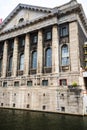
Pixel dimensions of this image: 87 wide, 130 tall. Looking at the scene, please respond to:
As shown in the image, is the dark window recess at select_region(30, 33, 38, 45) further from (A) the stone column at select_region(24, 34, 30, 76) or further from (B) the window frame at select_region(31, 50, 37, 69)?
(B) the window frame at select_region(31, 50, 37, 69)

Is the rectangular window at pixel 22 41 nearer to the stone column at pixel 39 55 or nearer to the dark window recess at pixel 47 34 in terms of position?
the stone column at pixel 39 55

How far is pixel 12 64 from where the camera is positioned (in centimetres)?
3434

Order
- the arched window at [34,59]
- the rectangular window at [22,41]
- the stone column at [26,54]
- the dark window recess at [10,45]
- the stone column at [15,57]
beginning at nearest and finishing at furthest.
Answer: the stone column at [26,54], the arched window at [34,59], the stone column at [15,57], the rectangular window at [22,41], the dark window recess at [10,45]

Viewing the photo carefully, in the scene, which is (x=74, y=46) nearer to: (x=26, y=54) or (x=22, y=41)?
(x=26, y=54)

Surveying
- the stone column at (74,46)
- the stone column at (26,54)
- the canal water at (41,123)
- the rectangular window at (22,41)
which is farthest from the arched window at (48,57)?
the canal water at (41,123)

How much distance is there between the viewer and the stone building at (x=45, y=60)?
25.2 metres

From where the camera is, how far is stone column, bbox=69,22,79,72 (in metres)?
25.7

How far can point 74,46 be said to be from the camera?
26469 mm

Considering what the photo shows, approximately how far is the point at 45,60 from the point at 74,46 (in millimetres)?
6741

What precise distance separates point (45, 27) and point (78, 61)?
10.3 m

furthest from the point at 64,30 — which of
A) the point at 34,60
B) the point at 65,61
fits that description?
the point at 34,60

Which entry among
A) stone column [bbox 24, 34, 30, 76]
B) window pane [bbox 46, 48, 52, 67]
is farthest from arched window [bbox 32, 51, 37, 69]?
window pane [bbox 46, 48, 52, 67]

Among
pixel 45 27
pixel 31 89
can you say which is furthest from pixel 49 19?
pixel 31 89

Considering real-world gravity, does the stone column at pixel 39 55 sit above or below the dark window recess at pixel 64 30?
below
